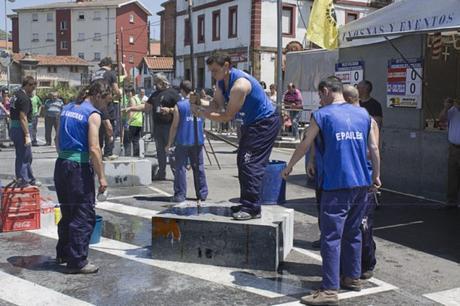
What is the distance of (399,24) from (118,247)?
4838 mm

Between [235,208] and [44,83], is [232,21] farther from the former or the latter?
[44,83]

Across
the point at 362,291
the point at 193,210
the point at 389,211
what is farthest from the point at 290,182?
the point at 362,291

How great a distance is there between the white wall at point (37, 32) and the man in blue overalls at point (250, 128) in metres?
83.1

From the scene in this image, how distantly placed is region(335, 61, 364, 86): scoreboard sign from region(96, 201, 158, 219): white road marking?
4.63 m

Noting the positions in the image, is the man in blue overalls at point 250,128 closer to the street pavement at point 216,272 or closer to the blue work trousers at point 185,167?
the street pavement at point 216,272

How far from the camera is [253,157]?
19.7ft

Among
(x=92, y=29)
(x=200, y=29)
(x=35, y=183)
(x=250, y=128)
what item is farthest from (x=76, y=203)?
(x=92, y=29)

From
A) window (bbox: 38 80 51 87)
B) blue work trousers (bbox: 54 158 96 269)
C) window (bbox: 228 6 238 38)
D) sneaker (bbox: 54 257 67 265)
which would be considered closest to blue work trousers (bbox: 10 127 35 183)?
sneaker (bbox: 54 257 67 265)

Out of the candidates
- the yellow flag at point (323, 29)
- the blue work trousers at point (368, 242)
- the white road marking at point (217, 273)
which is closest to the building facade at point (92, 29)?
the yellow flag at point (323, 29)

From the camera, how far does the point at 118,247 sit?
6699 millimetres

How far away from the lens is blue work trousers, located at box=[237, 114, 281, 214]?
598 cm

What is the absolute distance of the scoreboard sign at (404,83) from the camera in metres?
9.84

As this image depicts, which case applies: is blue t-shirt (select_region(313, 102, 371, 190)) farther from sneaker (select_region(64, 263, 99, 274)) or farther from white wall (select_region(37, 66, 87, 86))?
white wall (select_region(37, 66, 87, 86))

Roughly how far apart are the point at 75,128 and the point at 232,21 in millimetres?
33972
